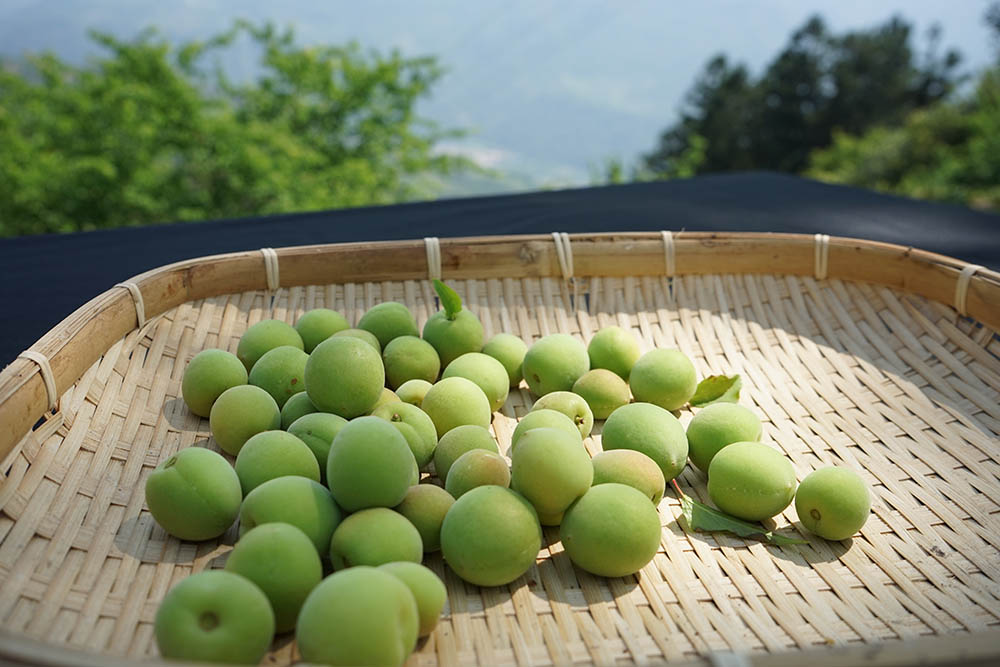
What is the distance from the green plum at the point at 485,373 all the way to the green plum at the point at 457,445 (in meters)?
0.18

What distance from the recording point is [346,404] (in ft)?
3.81

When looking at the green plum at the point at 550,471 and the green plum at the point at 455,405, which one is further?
the green plum at the point at 455,405

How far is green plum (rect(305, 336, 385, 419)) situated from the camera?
1155 mm

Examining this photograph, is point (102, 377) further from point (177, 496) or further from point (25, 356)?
point (177, 496)

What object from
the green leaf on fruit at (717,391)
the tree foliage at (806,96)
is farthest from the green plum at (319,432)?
the tree foliage at (806,96)

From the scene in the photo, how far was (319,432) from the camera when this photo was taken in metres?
1.10

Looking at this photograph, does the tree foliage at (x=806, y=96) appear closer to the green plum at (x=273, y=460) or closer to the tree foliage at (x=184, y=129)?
the tree foliage at (x=184, y=129)

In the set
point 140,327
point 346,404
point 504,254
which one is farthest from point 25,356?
point 504,254

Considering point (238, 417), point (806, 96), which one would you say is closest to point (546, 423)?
point (238, 417)

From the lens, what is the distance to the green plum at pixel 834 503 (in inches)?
41.9

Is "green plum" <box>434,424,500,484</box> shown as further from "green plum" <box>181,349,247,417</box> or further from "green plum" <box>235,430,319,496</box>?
"green plum" <box>181,349,247,417</box>

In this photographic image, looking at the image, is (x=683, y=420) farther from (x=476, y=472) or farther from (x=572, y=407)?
(x=476, y=472)

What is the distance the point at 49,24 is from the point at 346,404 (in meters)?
11.7

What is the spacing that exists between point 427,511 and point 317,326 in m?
0.54
